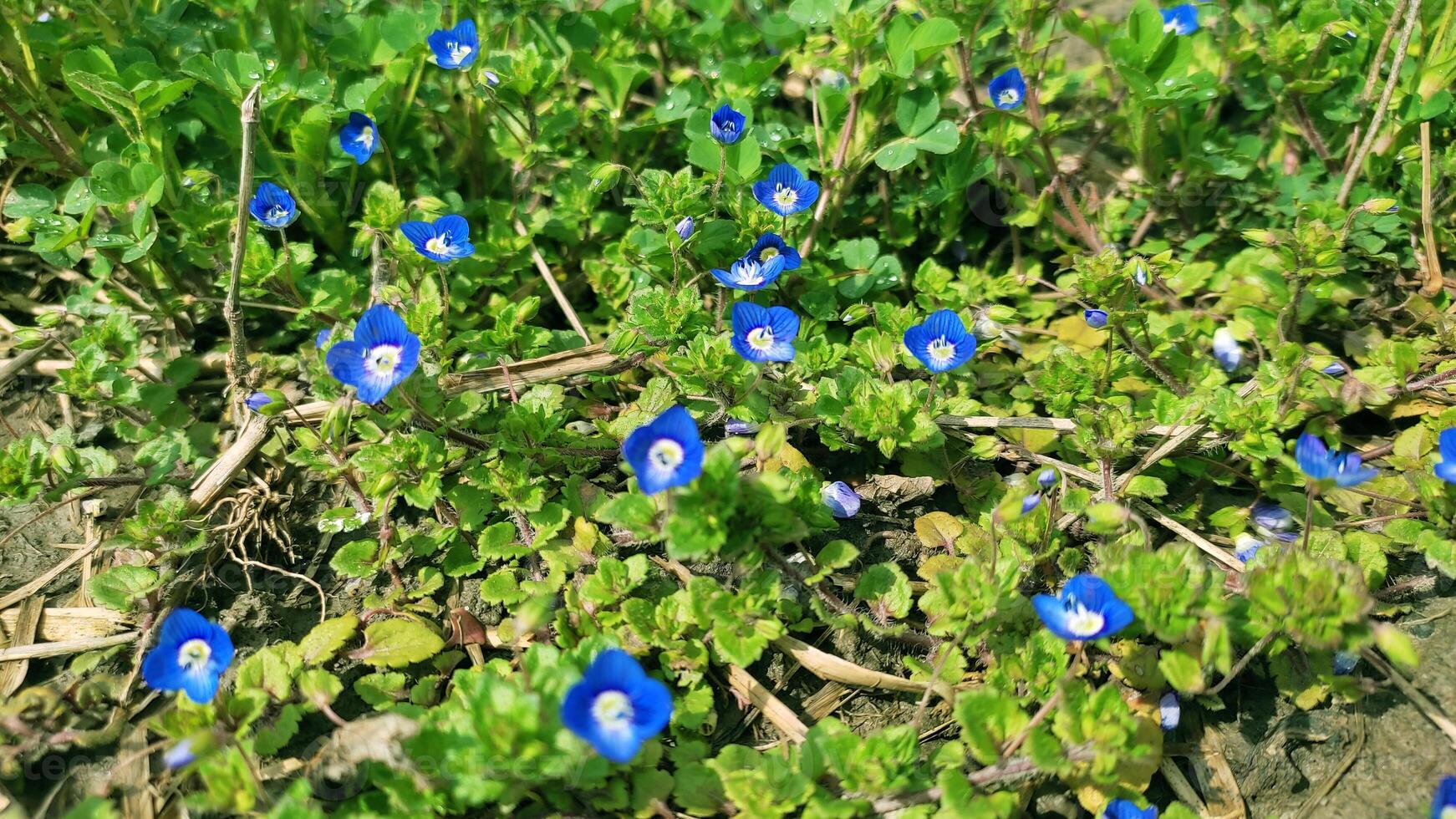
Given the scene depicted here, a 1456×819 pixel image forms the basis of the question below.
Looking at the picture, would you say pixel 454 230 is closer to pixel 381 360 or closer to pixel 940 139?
pixel 381 360

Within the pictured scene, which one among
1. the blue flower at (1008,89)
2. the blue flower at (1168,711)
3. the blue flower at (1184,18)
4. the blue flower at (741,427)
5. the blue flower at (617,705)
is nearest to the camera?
the blue flower at (617,705)

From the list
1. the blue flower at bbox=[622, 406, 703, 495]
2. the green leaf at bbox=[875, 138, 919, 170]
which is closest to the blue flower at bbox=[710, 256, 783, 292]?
the green leaf at bbox=[875, 138, 919, 170]

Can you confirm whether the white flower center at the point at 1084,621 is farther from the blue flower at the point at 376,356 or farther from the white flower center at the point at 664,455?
the blue flower at the point at 376,356

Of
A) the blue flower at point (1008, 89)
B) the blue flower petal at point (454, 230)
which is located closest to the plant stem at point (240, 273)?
the blue flower petal at point (454, 230)

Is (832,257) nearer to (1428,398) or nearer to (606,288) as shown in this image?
(606,288)

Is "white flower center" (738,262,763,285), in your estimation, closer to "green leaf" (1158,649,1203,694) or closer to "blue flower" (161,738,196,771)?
"green leaf" (1158,649,1203,694)

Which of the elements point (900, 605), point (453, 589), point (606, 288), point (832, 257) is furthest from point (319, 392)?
point (832, 257)
